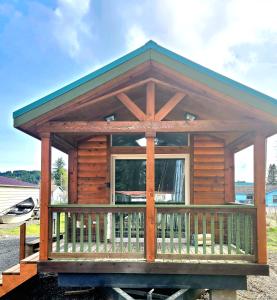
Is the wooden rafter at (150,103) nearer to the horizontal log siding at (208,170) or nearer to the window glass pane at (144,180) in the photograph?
the window glass pane at (144,180)

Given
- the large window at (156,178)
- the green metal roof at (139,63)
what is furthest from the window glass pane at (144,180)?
the green metal roof at (139,63)

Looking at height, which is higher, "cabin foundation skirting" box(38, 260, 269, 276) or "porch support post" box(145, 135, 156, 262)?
"porch support post" box(145, 135, 156, 262)

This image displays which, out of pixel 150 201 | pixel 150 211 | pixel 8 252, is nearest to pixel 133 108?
pixel 150 201

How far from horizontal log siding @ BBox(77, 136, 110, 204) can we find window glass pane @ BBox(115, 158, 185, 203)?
11.9 inches

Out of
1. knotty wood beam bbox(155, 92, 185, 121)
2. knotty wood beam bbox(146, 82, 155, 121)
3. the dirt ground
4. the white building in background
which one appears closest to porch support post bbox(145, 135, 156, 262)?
knotty wood beam bbox(146, 82, 155, 121)

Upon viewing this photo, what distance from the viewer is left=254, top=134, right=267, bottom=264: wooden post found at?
5.09 meters

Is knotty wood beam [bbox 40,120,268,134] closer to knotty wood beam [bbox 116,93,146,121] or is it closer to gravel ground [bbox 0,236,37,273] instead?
knotty wood beam [bbox 116,93,146,121]

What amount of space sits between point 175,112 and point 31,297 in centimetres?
526

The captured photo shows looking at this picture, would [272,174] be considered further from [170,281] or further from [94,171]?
[170,281]

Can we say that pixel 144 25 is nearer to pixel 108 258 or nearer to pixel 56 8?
pixel 56 8

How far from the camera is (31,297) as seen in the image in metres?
6.97

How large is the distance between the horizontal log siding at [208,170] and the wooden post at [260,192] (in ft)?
7.15

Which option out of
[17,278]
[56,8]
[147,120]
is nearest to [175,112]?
[147,120]

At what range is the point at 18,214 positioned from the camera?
69.2 feet
